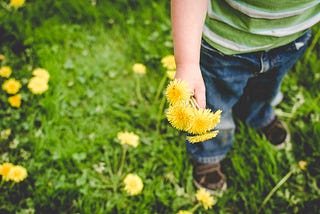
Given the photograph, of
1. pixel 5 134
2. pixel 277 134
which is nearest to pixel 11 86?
pixel 5 134

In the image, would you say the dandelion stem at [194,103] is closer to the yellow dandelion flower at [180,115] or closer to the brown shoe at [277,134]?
the yellow dandelion flower at [180,115]

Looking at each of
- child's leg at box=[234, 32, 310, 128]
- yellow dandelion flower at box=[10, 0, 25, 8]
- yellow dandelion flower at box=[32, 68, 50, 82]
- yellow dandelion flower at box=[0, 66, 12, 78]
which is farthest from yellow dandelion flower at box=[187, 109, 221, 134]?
yellow dandelion flower at box=[10, 0, 25, 8]

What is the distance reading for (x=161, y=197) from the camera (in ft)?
4.75

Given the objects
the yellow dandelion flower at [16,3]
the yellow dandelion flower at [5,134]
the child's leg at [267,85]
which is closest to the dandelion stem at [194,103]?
the child's leg at [267,85]

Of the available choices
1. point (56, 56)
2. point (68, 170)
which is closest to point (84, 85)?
point (56, 56)

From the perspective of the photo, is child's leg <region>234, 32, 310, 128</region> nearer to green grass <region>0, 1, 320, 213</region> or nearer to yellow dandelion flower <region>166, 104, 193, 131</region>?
green grass <region>0, 1, 320, 213</region>

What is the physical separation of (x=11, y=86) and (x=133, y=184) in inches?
28.9

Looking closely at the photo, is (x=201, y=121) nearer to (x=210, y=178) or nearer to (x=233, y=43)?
(x=233, y=43)

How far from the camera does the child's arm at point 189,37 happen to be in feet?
2.54

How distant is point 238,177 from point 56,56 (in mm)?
1093

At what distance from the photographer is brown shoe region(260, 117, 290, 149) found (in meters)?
1.62

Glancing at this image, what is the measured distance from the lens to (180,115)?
794 mm

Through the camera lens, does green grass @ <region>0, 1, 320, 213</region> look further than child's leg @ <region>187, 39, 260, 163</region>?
Yes

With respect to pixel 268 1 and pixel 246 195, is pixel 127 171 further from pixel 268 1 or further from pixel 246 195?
pixel 268 1
